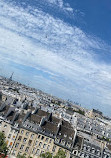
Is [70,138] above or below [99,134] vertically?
below

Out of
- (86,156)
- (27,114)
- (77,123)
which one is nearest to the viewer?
(86,156)

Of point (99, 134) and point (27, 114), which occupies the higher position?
point (99, 134)

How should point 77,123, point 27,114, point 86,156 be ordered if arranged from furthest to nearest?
1. point 77,123
2. point 27,114
3. point 86,156

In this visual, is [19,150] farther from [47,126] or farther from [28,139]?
[47,126]

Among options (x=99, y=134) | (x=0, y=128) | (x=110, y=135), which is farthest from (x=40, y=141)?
(x=110, y=135)

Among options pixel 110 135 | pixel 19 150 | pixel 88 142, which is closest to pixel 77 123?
pixel 110 135

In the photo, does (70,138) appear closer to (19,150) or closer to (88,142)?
(88,142)

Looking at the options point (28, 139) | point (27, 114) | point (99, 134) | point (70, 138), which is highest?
point (99, 134)

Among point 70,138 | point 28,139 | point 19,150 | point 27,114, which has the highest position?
point 27,114

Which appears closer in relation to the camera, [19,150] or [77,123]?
[19,150]
